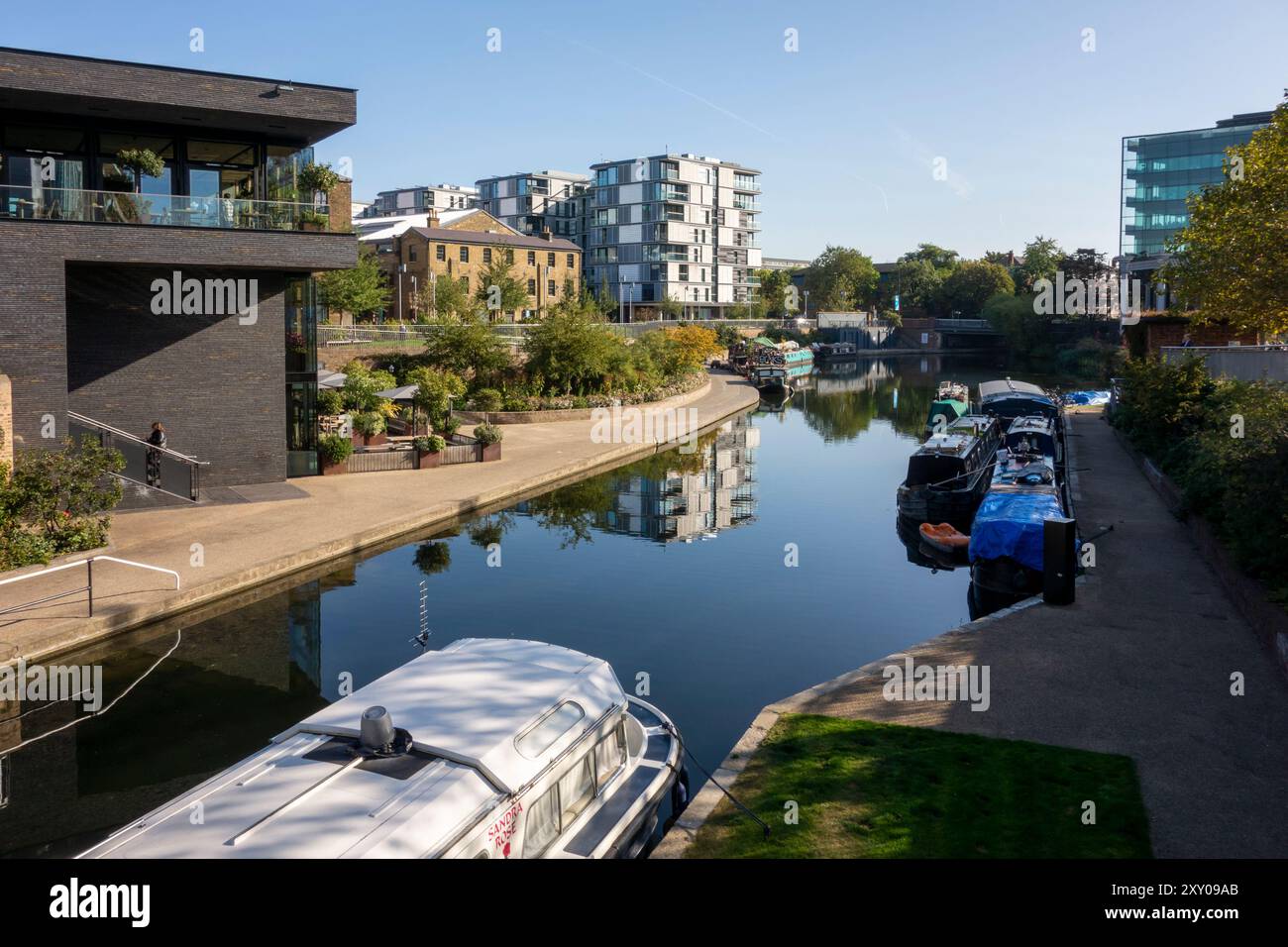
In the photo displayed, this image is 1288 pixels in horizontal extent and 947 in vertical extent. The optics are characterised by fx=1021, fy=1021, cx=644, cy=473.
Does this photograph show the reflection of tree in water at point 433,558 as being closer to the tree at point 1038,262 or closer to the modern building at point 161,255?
the modern building at point 161,255

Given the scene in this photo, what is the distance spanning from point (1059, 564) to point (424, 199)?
13412 cm

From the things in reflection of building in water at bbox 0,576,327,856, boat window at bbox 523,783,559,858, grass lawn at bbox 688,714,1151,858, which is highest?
boat window at bbox 523,783,559,858

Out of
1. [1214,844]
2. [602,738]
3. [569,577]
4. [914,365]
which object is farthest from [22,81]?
[914,365]

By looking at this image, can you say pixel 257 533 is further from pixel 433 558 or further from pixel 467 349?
pixel 467 349

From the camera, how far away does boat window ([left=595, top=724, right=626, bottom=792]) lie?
354 inches

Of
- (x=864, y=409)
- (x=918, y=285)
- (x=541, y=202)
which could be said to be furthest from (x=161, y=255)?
(x=918, y=285)

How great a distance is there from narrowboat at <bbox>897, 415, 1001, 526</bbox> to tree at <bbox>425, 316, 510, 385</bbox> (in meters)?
20.9

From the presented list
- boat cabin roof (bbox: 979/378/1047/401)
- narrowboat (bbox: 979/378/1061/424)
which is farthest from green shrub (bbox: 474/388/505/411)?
boat cabin roof (bbox: 979/378/1047/401)

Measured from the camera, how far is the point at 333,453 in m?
27.5

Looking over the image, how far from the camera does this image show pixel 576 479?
29.8 meters

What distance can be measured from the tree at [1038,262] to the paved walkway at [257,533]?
3414 inches

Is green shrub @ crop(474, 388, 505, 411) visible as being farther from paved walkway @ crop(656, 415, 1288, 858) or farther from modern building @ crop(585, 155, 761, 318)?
modern building @ crop(585, 155, 761, 318)

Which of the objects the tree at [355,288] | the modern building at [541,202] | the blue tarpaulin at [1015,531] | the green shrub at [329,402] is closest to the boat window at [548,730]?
the blue tarpaulin at [1015,531]
